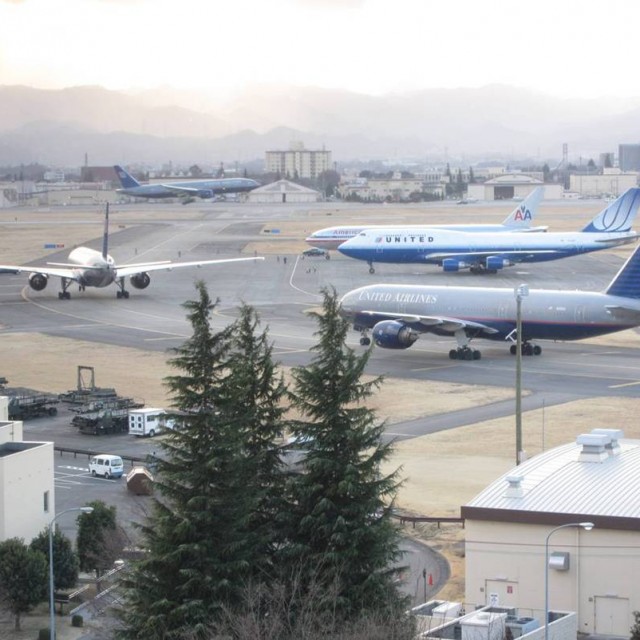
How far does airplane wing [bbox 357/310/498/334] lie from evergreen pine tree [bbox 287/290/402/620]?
4854 centimetres

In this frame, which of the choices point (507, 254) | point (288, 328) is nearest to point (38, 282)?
point (288, 328)

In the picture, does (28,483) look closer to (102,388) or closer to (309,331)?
(102,388)

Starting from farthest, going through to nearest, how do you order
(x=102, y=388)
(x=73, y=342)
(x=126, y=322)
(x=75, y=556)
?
(x=126, y=322), (x=73, y=342), (x=102, y=388), (x=75, y=556)

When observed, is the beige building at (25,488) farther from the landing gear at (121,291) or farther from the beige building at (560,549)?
the landing gear at (121,291)

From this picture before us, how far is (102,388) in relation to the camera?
7462 cm

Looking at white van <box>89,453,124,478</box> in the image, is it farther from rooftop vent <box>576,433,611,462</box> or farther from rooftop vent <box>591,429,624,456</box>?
rooftop vent <box>576,433,611,462</box>

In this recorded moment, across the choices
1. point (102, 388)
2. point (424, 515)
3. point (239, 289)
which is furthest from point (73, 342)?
point (424, 515)

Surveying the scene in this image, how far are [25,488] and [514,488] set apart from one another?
1519 centimetres

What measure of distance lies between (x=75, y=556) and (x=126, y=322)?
60.9 metres

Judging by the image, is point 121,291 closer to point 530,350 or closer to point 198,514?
point 530,350

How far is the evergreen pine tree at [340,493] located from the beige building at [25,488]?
12622mm

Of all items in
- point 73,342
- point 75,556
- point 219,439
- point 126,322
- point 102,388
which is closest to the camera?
point 219,439

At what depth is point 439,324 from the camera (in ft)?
277

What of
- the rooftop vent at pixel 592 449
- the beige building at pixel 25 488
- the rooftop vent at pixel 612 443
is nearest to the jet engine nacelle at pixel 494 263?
the rooftop vent at pixel 612 443
